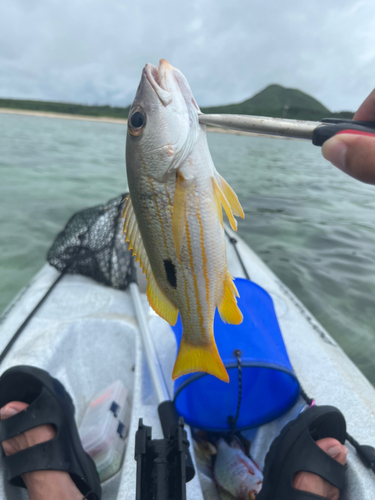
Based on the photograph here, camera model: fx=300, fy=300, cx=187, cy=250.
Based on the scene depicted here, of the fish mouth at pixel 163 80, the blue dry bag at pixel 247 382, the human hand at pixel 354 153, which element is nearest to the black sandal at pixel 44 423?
the blue dry bag at pixel 247 382

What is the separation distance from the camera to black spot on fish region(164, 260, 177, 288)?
123 centimetres

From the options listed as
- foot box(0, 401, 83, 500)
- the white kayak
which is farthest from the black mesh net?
foot box(0, 401, 83, 500)

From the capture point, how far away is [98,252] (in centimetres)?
327

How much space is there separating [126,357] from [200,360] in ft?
5.09

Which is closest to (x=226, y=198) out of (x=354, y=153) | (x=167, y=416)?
(x=354, y=153)

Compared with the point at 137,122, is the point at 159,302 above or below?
below

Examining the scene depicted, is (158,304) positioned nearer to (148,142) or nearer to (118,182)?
(148,142)

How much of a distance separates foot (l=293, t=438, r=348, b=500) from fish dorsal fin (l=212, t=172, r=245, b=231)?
1395mm

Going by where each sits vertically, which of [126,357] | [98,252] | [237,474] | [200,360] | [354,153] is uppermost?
[354,153]

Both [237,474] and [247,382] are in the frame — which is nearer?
[237,474]

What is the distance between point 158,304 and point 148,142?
27.0 inches

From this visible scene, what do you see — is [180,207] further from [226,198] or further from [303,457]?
[303,457]

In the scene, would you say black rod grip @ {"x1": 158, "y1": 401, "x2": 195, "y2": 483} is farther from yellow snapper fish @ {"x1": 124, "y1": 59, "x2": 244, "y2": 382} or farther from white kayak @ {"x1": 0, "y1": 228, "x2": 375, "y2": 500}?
yellow snapper fish @ {"x1": 124, "y1": 59, "x2": 244, "y2": 382}

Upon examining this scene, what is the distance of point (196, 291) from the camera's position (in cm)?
127
